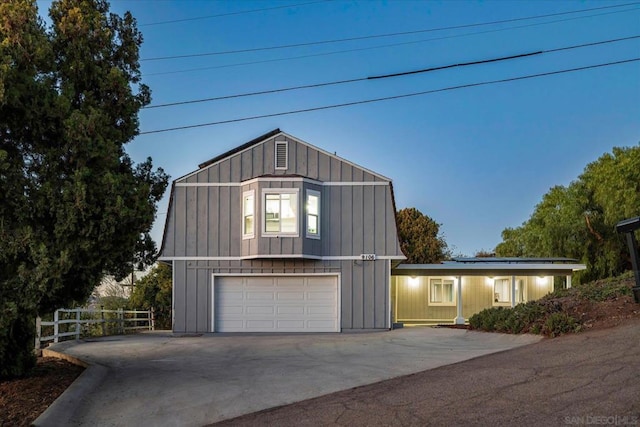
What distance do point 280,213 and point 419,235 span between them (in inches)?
807

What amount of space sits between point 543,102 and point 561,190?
9519 mm

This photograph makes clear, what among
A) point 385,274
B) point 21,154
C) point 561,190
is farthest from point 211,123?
point 561,190

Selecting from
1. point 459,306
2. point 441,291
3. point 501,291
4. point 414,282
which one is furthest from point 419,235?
point 459,306

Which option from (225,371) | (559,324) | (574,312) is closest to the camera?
(225,371)

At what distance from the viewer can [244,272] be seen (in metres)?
19.1

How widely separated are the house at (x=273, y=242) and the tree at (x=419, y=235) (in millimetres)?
18129

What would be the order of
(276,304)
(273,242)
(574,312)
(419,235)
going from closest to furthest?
(574,312), (273,242), (276,304), (419,235)

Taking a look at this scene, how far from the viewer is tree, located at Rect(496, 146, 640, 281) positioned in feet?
85.1

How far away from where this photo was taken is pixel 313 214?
62.3ft

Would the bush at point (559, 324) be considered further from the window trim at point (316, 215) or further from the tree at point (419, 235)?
the tree at point (419, 235)

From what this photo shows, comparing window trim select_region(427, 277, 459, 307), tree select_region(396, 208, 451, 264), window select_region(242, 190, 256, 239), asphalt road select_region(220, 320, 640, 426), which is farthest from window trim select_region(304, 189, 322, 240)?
tree select_region(396, 208, 451, 264)

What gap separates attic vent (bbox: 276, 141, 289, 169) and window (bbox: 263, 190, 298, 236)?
1.25m

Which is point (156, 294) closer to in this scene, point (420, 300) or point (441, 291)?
point (420, 300)

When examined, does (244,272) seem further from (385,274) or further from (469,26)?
(469,26)
